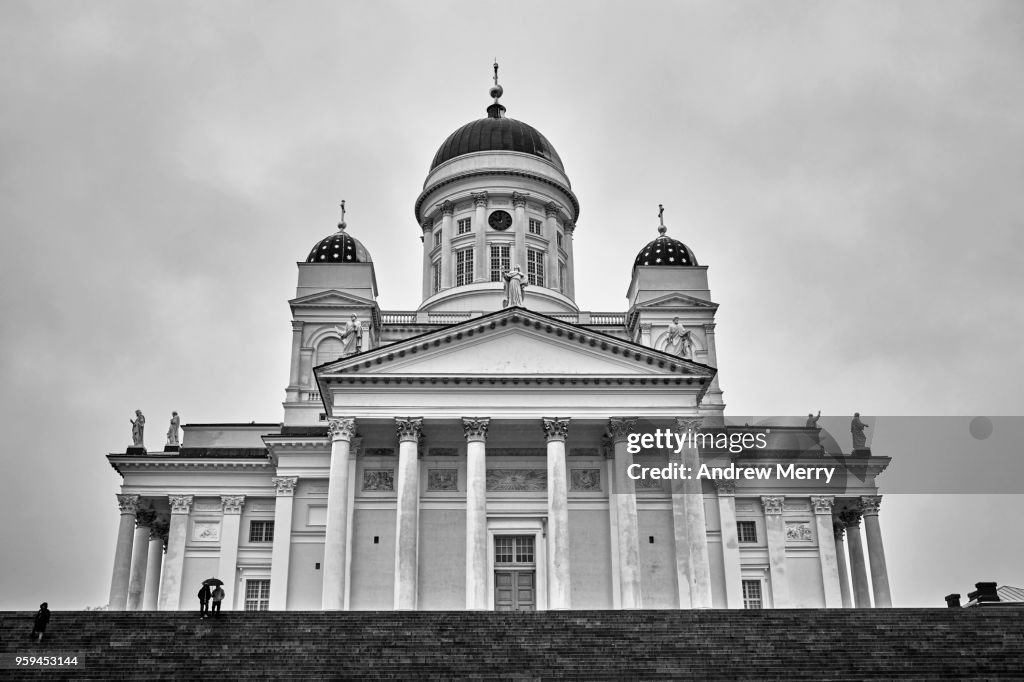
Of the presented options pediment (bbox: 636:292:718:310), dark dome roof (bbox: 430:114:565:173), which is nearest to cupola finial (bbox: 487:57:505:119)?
dark dome roof (bbox: 430:114:565:173)

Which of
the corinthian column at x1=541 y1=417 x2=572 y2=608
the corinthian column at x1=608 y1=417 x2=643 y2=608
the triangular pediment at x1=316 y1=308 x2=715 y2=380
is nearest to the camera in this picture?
the corinthian column at x1=541 y1=417 x2=572 y2=608

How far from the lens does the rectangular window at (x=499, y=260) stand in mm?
50781

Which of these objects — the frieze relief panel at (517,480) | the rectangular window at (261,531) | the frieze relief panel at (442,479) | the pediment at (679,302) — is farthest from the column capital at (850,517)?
the rectangular window at (261,531)

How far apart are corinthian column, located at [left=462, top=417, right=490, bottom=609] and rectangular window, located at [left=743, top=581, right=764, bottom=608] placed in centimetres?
1319

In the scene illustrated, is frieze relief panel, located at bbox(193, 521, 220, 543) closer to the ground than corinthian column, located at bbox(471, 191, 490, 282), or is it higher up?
closer to the ground

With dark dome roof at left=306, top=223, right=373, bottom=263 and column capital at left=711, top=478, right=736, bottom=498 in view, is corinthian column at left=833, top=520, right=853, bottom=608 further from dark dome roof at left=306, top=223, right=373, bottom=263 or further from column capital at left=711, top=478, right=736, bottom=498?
dark dome roof at left=306, top=223, right=373, bottom=263

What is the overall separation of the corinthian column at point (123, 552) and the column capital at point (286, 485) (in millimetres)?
6973

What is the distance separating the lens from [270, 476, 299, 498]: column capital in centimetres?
4056

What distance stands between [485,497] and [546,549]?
3007mm

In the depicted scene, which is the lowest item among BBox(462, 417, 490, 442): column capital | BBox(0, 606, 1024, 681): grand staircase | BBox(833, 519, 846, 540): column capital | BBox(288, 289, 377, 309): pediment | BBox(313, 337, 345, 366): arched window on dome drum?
BBox(0, 606, 1024, 681): grand staircase

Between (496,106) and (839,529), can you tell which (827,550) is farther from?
(496,106)

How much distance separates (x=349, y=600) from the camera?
115ft

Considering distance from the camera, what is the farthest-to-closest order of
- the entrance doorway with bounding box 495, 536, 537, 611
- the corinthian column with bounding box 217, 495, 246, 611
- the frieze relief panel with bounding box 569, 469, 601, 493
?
1. the corinthian column with bounding box 217, 495, 246, 611
2. the frieze relief panel with bounding box 569, 469, 601, 493
3. the entrance doorway with bounding box 495, 536, 537, 611

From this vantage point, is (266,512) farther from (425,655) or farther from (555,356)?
(425,655)
